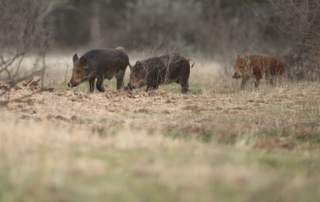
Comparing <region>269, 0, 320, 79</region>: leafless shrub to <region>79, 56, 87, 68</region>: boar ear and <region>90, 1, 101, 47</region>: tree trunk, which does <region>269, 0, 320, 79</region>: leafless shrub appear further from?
<region>90, 1, 101, 47</region>: tree trunk

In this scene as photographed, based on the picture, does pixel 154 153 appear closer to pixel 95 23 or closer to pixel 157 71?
pixel 157 71

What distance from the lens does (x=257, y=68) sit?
14602 millimetres

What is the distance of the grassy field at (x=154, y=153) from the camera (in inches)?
152

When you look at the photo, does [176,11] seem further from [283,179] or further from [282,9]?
[283,179]

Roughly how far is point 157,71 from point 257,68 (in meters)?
3.72

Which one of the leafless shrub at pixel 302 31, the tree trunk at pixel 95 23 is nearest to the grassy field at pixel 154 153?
the leafless shrub at pixel 302 31

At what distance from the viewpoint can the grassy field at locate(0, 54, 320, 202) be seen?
3.87m

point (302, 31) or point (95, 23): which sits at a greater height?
point (95, 23)

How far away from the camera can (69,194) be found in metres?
3.72

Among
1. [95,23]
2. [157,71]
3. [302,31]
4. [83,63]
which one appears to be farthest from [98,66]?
[95,23]

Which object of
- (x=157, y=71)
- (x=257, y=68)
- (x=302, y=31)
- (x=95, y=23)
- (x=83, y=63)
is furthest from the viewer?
(x=95, y=23)

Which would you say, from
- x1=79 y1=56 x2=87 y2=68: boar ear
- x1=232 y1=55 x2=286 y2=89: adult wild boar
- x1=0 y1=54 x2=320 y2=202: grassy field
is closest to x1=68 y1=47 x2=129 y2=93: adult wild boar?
x1=79 y1=56 x2=87 y2=68: boar ear

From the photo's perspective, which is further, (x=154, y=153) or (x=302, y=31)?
(x=302, y=31)

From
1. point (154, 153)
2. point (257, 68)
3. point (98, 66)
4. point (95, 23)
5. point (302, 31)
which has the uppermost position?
point (95, 23)
